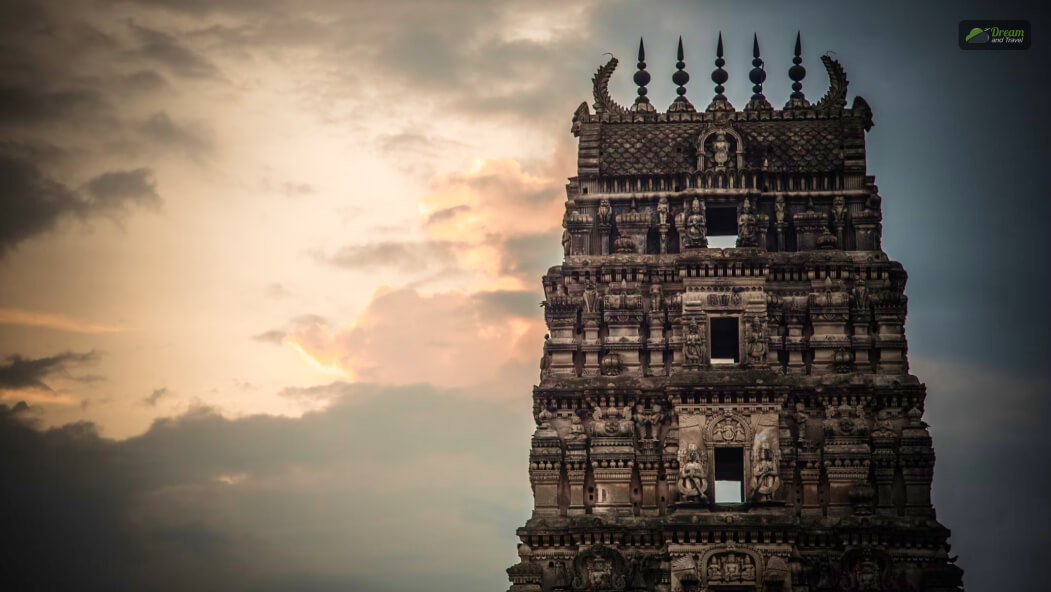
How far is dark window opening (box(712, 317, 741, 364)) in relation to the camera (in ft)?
172

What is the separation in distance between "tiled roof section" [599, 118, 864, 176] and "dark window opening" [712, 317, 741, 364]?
17.0ft

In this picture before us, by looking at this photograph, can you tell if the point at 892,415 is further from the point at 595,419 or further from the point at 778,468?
the point at 595,419

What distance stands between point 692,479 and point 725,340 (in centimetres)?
540

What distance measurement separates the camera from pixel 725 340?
53531mm

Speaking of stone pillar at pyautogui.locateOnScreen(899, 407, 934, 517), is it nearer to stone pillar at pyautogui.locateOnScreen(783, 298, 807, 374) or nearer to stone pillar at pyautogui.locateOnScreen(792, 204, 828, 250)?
stone pillar at pyautogui.locateOnScreen(783, 298, 807, 374)

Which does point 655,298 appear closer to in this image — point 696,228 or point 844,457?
point 696,228

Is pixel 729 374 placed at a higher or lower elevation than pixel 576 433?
higher

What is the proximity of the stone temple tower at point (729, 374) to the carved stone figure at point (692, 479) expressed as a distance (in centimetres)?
6

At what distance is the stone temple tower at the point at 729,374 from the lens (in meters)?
49.8

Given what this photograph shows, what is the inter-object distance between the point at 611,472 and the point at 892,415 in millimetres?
8333

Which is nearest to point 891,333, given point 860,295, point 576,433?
point 860,295

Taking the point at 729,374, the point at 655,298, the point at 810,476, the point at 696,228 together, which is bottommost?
the point at 810,476

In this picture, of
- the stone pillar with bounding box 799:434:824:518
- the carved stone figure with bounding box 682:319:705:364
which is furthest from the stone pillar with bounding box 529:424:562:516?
the stone pillar with bounding box 799:434:824:518

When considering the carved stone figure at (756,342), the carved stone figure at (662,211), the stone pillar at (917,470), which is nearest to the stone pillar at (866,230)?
the carved stone figure at (756,342)
